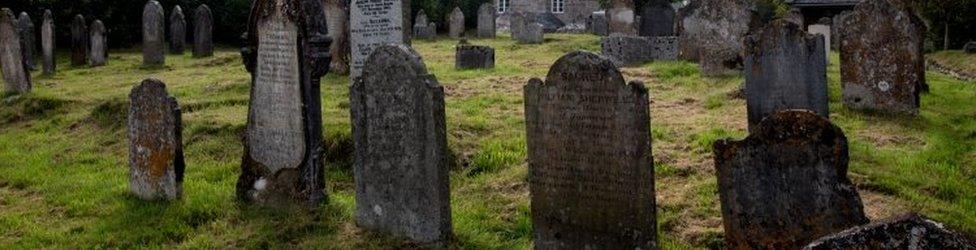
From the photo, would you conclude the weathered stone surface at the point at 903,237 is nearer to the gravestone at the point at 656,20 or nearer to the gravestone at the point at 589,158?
the gravestone at the point at 589,158

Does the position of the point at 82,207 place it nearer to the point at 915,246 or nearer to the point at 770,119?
Answer: the point at 770,119

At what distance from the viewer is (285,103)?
7.30 m

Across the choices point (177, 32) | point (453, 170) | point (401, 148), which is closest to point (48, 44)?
point (177, 32)

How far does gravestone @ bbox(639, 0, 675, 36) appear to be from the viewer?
21.2 m

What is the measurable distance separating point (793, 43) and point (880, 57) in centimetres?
203

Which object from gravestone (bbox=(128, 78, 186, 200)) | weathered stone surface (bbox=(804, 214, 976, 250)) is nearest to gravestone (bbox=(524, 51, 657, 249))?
weathered stone surface (bbox=(804, 214, 976, 250))

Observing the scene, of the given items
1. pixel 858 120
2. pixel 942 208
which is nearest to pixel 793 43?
pixel 858 120

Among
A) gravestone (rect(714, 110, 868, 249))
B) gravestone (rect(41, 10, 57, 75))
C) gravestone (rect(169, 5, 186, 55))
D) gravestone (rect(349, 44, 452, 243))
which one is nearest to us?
gravestone (rect(714, 110, 868, 249))

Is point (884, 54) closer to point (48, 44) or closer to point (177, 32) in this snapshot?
point (48, 44)

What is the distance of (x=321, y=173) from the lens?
744cm

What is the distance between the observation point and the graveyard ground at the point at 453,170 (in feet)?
22.0

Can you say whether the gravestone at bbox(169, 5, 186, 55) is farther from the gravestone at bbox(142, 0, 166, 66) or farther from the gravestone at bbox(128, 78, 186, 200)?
the gravestone at bbox(128, 78, 186, 200)

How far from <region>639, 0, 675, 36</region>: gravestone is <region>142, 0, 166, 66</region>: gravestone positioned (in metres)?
11.5

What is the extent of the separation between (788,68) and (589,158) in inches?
177
